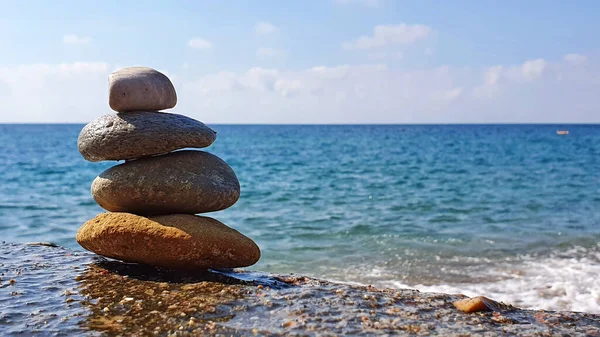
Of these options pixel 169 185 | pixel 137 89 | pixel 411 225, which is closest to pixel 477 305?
pixel 169 185

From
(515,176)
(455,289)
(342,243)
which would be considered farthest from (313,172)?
(455,289)

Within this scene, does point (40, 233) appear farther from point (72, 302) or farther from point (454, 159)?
point (454, 159)

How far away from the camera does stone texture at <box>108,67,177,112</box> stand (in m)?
6.47

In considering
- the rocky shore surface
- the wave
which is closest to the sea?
the wave

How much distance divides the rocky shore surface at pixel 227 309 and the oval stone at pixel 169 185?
71cm

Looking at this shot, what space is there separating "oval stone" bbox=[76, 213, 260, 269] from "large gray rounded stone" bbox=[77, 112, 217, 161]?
→ 681 mm

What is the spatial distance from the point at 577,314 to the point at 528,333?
38.3 inches

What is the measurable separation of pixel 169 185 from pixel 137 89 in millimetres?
1065

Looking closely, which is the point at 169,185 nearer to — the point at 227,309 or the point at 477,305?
the point at 227,309

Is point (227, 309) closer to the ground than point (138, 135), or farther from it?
closer to the ground

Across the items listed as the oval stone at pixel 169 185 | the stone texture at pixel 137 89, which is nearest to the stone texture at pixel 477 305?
the oval stone at pixel 169 185

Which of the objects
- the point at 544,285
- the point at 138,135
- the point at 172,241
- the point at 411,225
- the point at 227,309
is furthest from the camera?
the point at 411,225

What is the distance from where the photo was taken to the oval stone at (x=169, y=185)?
21.2 feet

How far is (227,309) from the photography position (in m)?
5.28
